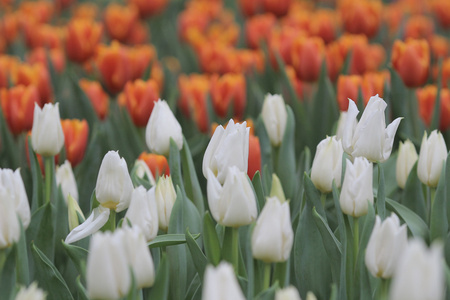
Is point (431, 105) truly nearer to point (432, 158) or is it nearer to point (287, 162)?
point (287, 162)

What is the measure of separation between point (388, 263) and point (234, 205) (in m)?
0.24

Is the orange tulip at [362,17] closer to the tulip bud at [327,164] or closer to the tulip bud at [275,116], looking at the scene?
the tulip bud at [275,116]

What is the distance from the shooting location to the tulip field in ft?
3.24

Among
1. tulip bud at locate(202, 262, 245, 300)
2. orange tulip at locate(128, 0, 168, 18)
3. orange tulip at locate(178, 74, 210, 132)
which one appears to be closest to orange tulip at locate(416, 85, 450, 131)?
orange tulip at locate(178, 74, 210, 132)

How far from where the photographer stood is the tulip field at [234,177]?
99 cm

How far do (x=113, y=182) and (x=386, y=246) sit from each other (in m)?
0.47

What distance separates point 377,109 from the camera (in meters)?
1.17

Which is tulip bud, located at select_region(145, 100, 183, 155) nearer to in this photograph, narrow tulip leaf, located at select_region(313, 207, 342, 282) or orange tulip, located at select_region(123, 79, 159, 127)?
narrow tulip leaf, located at select_region(313, 207, 342, 282)

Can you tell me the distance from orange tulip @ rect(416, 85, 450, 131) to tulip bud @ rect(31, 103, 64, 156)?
116 centimetres

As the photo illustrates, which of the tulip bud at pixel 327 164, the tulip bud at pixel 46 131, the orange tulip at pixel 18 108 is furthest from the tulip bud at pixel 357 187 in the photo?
the orange tulip at pixel 18 108

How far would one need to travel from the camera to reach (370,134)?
117cm

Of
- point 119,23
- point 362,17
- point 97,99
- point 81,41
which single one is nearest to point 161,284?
point 97,99

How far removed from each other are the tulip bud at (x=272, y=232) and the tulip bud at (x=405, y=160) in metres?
0.56

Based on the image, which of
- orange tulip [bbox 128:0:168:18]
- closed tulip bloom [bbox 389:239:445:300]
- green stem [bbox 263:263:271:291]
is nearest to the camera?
closed tulip bloom [bbox 389:239:445:300]
